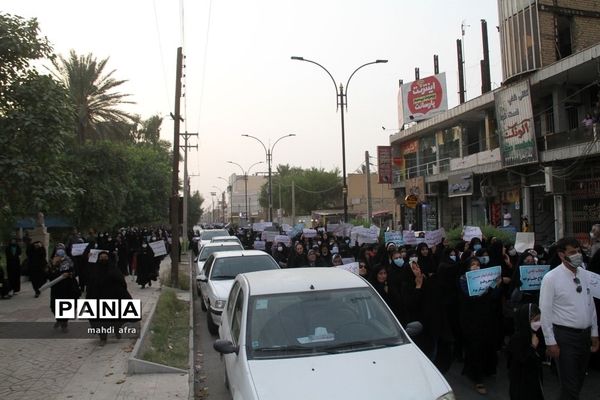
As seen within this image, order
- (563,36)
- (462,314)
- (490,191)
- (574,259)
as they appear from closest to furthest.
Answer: (574,259)
(462,314)
(563,36)
(490,191)

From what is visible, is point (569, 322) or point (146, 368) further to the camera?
point (146, 368)

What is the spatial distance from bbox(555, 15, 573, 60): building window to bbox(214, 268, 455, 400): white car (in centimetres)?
2229

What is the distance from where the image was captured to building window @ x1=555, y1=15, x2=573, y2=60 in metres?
23.9

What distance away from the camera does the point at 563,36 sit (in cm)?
2561

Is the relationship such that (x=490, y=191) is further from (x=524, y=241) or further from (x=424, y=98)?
(x=524, y=241)

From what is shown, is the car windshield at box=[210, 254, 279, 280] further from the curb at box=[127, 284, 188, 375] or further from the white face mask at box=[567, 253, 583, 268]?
the white face mask at box=[567, 253, 583, 268]

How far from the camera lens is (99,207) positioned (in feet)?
93.5

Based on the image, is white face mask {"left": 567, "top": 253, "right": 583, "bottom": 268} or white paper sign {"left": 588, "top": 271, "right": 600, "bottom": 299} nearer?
white face mask {"left": 567, "top": 253, "right": 583, "bottom": 268}

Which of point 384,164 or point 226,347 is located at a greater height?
point 384,164

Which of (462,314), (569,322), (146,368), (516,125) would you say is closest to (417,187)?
(516,125)

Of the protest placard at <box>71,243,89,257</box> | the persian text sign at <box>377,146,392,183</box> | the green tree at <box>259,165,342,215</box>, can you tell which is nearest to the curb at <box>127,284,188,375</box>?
the protest placard at <box>71,243,89,257</box>

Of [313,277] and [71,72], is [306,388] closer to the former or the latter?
[313,277]

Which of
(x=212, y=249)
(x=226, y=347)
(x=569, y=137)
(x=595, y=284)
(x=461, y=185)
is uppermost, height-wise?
(x=569, y=137)

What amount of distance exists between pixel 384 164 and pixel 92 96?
20.3 metres
